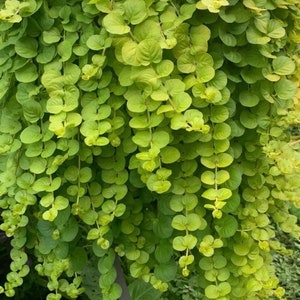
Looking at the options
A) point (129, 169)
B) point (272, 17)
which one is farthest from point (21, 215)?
point (272, 17)

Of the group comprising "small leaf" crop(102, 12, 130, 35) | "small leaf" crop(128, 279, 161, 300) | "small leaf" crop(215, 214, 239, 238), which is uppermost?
"small leaf" crop(102, 12, 130, 35)

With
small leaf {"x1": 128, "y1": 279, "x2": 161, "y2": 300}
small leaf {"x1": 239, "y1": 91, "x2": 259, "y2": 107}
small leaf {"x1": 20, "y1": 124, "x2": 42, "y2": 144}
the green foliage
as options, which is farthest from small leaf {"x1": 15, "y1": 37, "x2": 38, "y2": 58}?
small leaf {"x1": 128, "y1": 279, "x2": 161, "y2": 300}

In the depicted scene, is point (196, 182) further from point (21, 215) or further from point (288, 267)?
point (288, 267)

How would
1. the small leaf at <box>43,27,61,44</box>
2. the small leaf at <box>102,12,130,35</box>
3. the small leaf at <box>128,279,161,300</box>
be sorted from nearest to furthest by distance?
the small leaf at <box>102,12,130,35</box>, the small leaf at <box>43,27,61,44</box>, the small leaf at <box>128,279,161,300</box>

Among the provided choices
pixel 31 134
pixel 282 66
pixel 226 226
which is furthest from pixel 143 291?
pixel 282 66

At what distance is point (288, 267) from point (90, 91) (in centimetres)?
163

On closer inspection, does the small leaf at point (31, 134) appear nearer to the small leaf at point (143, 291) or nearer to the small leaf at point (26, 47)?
the small leaf at point (26, 47)

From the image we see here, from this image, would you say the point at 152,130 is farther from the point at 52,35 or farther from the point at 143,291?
the point at 143,291

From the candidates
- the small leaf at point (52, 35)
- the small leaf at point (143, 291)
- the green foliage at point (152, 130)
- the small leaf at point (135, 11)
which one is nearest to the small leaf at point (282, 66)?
the green foliage at point (152, 130)

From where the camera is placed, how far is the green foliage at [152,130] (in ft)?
2.98

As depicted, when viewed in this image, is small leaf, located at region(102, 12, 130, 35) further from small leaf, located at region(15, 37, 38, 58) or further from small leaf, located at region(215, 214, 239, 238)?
small leaf, located at region(215, 214, 239, 238)

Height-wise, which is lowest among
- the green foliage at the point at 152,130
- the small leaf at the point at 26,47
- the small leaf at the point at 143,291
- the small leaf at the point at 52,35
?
the small leaf at the point at 143,291

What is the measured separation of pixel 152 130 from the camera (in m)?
0.94

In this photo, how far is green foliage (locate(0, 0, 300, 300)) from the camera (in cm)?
91
